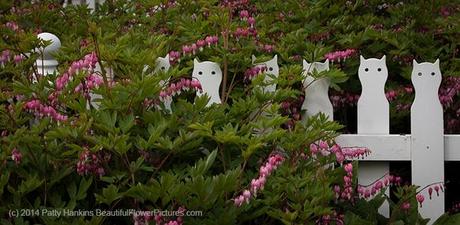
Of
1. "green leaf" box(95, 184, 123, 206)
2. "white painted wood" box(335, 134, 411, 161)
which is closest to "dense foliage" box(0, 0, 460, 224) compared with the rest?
"green leaf" box(95, 184, 123, 206)

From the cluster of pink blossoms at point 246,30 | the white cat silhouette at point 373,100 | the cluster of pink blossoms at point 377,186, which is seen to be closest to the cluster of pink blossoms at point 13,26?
the cluster of pink blossoms at point 246,30

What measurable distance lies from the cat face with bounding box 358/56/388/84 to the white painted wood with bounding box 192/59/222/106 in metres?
0.55

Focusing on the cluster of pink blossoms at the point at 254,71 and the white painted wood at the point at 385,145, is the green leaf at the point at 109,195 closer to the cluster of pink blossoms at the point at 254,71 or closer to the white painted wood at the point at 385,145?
the cluster of pink blossoms at the point at 254,71

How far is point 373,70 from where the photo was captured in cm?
335

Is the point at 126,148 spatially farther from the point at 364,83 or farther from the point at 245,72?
the point at 364,83

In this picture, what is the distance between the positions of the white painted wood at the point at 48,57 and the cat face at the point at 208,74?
1.92 ft

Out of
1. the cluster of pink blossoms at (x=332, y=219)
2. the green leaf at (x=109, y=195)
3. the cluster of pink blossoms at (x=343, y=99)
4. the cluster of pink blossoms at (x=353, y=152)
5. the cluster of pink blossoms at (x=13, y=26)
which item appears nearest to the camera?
the green leaf at (x=109, y=195)

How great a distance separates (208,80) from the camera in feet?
10.8

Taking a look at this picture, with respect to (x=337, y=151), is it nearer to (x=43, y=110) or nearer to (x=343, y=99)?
(x=343, y=99)

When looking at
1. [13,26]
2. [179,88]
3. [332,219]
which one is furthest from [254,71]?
[13,26]

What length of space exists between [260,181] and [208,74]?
69cm

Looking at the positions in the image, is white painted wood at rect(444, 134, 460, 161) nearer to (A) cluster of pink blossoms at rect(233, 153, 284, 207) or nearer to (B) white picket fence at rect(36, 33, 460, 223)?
(B) white picket fence at rect(36, 33, 460, 223)

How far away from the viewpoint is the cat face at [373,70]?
11.0 feet

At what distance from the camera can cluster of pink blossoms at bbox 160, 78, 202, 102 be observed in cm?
306
